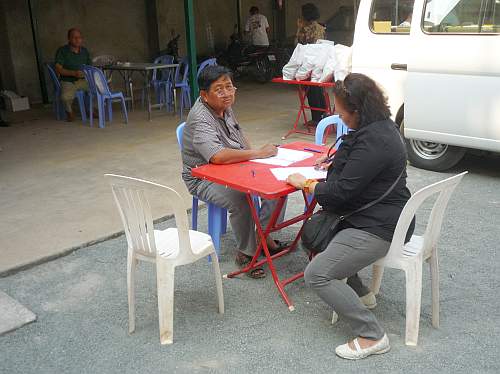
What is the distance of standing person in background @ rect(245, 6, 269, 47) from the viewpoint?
11789 mm

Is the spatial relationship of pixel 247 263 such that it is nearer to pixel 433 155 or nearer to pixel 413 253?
pixel 413 253

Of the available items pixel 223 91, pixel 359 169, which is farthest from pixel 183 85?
pixel 359 169

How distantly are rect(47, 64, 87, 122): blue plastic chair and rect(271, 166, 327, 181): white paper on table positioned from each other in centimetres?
570

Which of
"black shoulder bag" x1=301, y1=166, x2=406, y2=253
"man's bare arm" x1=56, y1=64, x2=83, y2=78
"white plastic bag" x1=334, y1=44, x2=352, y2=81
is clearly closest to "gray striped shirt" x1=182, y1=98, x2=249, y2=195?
"black shoulder bag" x1=301, y1=166, x2=406, y2=253

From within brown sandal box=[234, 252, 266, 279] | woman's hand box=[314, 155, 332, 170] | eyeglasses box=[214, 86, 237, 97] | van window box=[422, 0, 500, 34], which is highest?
van window box=[422, 0, 500, 34]

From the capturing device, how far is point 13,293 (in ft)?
9.80

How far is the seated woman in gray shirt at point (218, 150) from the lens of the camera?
9.86 feet

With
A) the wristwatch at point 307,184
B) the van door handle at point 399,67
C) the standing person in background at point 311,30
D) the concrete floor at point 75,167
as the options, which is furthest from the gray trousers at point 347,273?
the standing person in background at point 311,30

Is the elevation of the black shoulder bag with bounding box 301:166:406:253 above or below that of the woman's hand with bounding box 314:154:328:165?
below

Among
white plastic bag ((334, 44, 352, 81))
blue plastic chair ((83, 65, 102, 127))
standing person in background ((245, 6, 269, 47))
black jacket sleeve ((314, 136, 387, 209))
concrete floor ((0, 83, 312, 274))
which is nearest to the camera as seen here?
black jacket sleeve ((314, 136, 387, 209))

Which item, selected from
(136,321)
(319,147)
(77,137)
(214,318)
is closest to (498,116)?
(319,147)

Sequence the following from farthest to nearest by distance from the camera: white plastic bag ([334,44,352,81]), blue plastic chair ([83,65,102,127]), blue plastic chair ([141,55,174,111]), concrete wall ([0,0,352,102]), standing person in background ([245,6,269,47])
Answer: standing person in background ([245,6,269,47])
concrete wall ([0,0,352,102])
blue plastic chair ([141,55,174,111])
blue plastic chair ([83,65,102,127])
white plastic bag ([334,44,352,81])

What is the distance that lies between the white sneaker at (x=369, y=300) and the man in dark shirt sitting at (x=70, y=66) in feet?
20.3

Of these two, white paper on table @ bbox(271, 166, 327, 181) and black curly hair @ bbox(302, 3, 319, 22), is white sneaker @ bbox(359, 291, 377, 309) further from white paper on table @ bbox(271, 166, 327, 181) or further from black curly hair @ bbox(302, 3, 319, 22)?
black curly hair @ bbox(302, 3, 319, 22)
